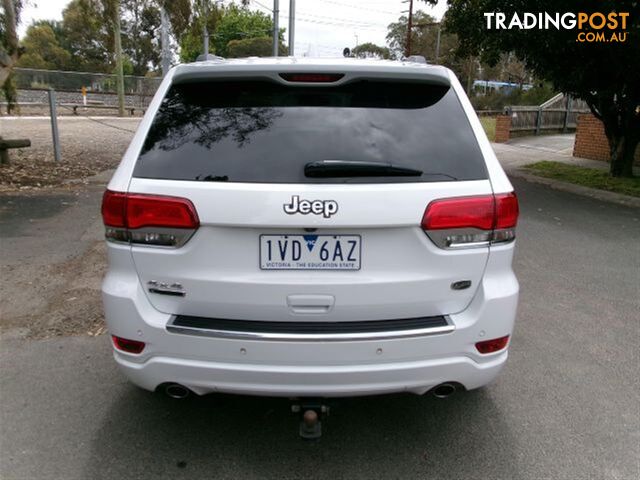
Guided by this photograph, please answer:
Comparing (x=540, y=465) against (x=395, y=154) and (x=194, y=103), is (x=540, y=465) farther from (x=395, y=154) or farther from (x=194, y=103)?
(x=194, y=103)

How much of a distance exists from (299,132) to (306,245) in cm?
51

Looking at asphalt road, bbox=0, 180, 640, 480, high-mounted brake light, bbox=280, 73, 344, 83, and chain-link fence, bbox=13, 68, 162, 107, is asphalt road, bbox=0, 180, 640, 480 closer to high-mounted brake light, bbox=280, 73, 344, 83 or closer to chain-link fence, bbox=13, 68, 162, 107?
high-mounted brake light, bbox=280, 73, 344, 83

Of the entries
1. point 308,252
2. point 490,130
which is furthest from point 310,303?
point 490,130

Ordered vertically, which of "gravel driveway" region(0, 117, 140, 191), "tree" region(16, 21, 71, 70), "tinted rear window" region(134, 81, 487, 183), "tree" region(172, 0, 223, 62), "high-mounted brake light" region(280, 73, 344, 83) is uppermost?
"tree" region(16, 21, 71, 70)

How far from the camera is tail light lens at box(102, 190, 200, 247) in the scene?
7.55 feet

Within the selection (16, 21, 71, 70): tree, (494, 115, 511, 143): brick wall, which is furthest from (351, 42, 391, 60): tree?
(494, 115, 511, 143): brick wall

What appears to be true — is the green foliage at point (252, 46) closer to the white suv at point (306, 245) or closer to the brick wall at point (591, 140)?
the brick wall at point (591, 140)

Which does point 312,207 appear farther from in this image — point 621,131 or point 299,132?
point 621,131

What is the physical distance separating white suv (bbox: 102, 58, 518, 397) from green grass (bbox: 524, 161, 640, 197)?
30.8 ft

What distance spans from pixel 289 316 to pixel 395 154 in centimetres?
84

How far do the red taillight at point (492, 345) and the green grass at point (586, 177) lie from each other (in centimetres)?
917

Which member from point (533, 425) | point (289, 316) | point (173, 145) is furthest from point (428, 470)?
point (173, 145)

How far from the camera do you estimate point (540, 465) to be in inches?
107

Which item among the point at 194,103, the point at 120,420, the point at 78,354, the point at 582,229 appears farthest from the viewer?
the point at 582,229
